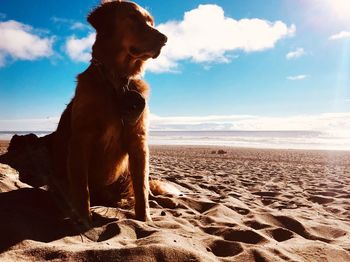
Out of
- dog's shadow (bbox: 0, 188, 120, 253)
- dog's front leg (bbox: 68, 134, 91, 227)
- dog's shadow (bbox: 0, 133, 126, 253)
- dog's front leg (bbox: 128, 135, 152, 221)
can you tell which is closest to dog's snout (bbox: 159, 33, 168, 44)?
dog's front leg (bbox: 128, 135, 152, 221)

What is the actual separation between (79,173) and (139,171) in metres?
0.57

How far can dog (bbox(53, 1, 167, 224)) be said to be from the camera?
315cm

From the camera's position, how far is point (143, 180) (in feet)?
11.3

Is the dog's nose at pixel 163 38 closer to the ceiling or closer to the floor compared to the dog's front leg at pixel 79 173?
closer to the ceiling

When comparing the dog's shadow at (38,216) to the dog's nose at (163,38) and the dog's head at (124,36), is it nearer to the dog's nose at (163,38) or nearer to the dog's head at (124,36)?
the dog's head at (124,36)

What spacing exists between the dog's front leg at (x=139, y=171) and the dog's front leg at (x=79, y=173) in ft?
1.44

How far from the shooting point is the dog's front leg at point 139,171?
11.0ft

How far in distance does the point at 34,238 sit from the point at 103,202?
4.63 feet

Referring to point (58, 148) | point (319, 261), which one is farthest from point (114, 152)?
point (319, 261)

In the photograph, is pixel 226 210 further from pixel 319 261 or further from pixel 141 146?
pixel 319 261

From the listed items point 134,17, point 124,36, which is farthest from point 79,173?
point 134,17

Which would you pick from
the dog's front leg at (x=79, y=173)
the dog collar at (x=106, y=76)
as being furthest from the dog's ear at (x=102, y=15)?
the dog's front leg at (x=79, y=173)

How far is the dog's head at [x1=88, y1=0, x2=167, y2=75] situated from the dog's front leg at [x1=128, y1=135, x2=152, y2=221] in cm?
78

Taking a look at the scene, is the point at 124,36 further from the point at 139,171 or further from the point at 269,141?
the point at 269,141
